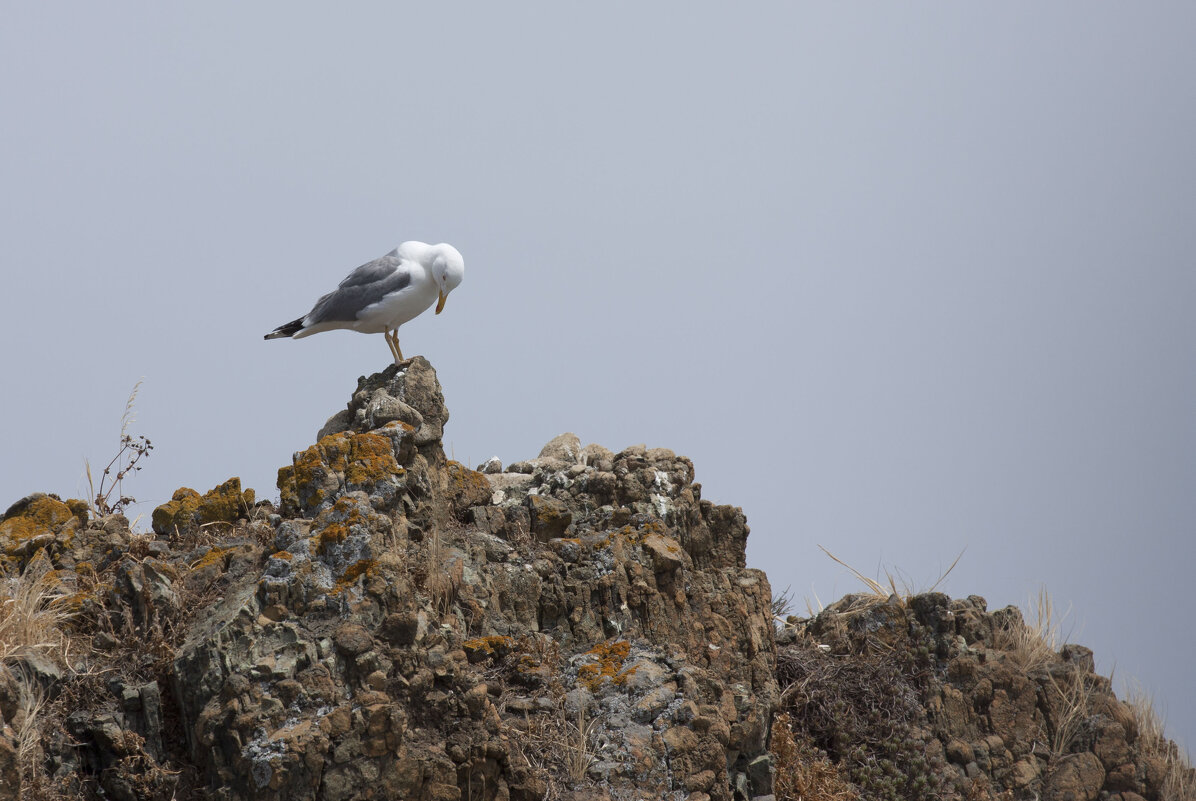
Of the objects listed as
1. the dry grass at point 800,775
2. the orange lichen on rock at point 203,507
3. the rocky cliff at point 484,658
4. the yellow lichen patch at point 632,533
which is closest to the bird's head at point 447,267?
the rocky cliff at point 484,658

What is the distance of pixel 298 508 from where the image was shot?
784 centimetres

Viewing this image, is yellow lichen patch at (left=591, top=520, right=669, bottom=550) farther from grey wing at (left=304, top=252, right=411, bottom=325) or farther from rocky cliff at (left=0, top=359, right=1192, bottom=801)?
grey wing at (left=304, top=252, right=411, bottom=325)

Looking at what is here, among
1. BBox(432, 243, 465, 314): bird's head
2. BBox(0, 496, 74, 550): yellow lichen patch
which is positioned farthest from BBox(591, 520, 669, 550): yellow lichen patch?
BBox(0, 496, 74, 550): yellow lichen patch

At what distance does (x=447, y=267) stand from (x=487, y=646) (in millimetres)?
4164

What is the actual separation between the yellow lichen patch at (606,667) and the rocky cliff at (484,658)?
0.01 meters

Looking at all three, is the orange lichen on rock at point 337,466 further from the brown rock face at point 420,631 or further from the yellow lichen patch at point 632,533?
the yellow lichen patch at point 632,533

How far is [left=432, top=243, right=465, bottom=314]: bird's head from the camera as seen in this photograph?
10.2 m

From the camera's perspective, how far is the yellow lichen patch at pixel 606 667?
286 inches

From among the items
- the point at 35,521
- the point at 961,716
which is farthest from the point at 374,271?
the point at 961,716

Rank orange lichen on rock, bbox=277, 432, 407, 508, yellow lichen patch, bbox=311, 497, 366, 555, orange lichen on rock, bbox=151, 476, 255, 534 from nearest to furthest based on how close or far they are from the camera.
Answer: yellow lichen patch, bbox=311, 497, 366, 555 < orange lichen on rock, bbox=277, 432, 407, 508 < orange lichen on rock, bbox=151, 476, 255, 534

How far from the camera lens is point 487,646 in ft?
23.9

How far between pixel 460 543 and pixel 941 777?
14.2 ft

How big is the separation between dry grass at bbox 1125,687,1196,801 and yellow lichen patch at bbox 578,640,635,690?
4986 mm

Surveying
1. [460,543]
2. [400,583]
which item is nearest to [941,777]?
[460,543]
